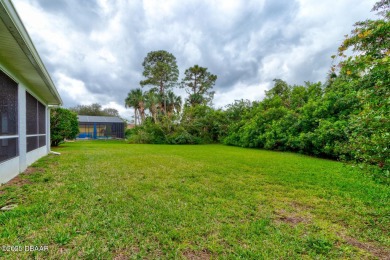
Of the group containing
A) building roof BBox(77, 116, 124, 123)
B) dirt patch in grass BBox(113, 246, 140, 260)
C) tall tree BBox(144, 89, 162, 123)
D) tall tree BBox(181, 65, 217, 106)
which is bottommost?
dirt patch in grass BBox(113, 246, 140, 260)

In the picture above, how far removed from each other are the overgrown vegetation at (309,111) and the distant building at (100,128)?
3.88 meters

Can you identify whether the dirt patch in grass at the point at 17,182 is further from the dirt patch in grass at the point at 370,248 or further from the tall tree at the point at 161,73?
the tall tree at the point at 161,73

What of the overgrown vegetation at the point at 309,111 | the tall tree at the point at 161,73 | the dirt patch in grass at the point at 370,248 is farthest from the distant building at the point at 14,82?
the tall tree at the point at 161,73

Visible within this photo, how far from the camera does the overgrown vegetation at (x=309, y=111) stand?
6.44ft

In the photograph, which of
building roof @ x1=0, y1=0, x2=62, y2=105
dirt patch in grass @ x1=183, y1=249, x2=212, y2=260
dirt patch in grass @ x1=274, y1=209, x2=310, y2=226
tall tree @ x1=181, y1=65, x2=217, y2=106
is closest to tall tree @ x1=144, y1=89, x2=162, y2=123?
tall tree @ x1=181, y1=65, x2=217, y2=106

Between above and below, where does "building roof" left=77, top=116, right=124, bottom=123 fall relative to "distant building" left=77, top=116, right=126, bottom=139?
above

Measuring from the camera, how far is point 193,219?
92.7 inches

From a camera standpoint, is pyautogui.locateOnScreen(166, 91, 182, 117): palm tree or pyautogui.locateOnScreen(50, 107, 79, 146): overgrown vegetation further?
pyautogui.locateOnScreen(166, 91, 182, 117): palm tree

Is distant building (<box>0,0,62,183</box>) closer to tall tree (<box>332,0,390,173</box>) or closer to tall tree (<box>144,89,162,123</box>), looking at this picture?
tall tree (<box>332,0,390,173</box>)

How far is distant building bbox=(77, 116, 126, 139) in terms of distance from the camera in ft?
80.5

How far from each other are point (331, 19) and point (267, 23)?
10.5 feet

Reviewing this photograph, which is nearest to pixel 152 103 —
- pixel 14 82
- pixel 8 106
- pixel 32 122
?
pixel 32 122

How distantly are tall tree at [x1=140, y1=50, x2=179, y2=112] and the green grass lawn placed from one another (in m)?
21.5

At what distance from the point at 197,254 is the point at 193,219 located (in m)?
0.65
